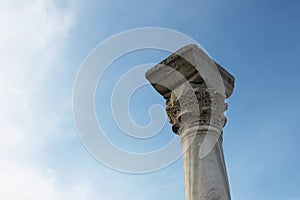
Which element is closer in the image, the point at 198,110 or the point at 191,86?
the point at 198,110

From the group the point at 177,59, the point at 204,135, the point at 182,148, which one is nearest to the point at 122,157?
the point at 182,148

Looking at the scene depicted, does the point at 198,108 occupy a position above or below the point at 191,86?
below

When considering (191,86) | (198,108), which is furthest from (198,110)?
(191,86)

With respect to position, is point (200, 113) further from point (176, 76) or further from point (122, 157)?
point (122, 157)

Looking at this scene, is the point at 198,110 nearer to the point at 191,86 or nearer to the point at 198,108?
the point at 198,108

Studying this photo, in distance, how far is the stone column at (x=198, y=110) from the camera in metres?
6.06

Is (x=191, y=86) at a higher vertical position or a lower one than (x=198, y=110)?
higher

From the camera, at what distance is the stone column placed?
6062 mm

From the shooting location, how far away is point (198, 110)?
6.77 meters

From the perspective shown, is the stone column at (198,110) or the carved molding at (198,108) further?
the carved molding at (198,108)

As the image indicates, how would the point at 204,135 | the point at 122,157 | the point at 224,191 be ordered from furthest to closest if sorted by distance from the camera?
1. the point at 122,157
2. the point at 204,135
3. the point at 224,191

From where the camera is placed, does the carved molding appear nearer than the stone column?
No

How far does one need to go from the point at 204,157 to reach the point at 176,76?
1.77 m

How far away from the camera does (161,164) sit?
6.88 m
